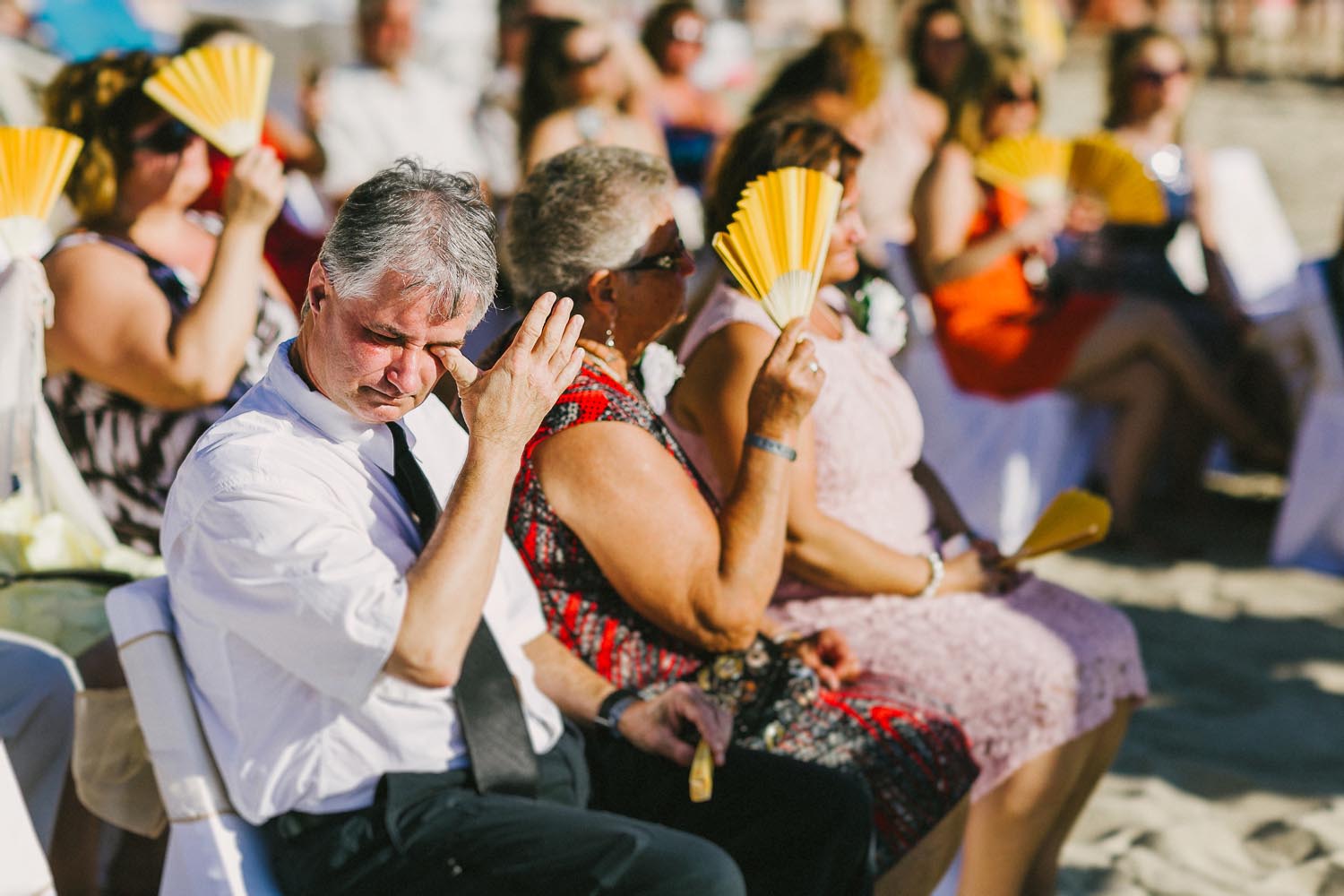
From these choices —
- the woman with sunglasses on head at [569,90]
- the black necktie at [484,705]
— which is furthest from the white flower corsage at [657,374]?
the woman with sunglasses on head at [569,90]

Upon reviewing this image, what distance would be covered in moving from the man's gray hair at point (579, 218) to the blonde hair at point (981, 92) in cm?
265

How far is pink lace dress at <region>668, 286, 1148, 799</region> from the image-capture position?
2518 millimetres

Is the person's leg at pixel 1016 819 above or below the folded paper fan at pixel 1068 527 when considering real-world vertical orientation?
below

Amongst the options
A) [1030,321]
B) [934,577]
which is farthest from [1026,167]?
[934,577]

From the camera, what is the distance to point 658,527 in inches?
84.7

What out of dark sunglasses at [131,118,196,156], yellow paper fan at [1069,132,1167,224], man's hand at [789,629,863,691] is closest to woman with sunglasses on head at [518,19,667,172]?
yellow paper fan at [1069,132,1167,224]

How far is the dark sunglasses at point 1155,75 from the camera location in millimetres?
5379

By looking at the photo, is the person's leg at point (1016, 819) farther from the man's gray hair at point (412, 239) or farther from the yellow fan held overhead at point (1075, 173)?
the yellow fan held overhead at point (1075, 173)

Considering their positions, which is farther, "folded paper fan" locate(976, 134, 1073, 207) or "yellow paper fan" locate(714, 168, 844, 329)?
"folded paper fan" locate(976, 134, 1073, 207)

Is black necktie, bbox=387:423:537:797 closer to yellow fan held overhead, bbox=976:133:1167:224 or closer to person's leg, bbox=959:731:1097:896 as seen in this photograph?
person's leg, bbox=959:731:1097:896

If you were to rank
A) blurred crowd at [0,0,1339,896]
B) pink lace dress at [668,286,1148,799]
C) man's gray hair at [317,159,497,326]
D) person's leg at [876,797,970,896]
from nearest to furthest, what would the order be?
man's gray hair at [317,159,497,326], blurred crowd at [0,0,1339,896], person's leg at [876,797,970,896], pink lace dress at [668,286,1148,799]

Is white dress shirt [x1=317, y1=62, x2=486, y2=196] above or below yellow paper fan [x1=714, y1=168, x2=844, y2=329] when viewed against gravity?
below

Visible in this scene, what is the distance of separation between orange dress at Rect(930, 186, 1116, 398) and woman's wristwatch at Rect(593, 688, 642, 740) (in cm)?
288

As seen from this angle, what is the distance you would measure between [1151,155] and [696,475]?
3.83m
